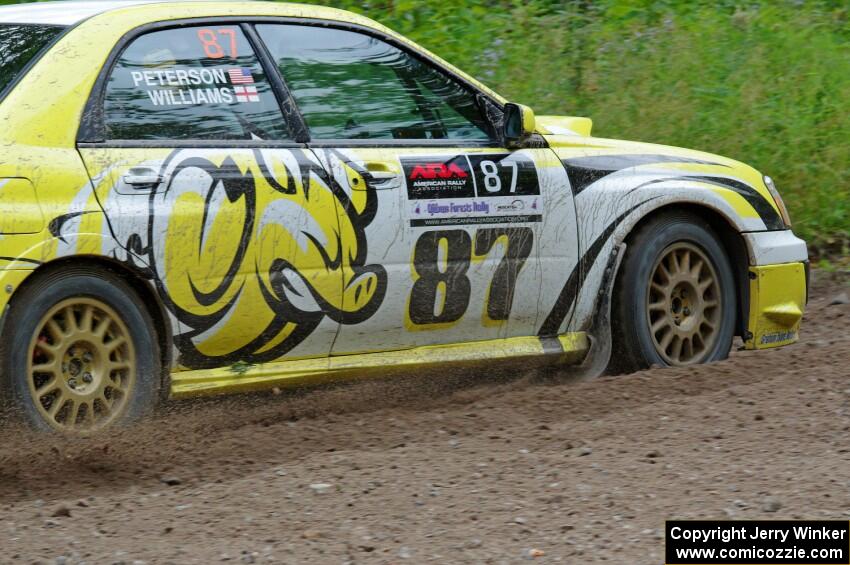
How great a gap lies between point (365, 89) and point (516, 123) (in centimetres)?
68

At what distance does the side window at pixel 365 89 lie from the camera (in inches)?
227

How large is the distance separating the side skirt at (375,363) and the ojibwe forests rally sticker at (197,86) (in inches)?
40.8

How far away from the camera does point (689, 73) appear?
1006 cm

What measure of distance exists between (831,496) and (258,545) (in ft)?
5.88

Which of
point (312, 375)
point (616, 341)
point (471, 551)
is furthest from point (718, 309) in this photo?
point (471, 551)

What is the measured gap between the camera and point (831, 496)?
14.6 feet

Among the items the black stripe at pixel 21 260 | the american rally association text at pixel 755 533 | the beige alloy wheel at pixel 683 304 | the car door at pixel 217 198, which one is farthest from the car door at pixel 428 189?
the american rally association text at pixel 755 533

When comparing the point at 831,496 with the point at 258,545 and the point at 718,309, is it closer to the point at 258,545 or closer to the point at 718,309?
the point at 258,545

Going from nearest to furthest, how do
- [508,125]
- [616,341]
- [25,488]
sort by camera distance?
[25,488], [508,125], [616,341]

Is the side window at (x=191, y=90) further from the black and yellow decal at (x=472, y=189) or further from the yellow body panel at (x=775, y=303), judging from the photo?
the yellow body panel at (x=775, y=303)

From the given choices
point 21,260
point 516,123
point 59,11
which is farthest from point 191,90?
point 516,123

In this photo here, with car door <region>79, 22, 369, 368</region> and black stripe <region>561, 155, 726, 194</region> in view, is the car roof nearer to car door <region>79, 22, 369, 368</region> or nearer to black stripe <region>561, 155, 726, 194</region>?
car door <region>79, 22, 369, 368</region>

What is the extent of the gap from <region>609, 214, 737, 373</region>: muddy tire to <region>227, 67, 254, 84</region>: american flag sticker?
1972 millimetres

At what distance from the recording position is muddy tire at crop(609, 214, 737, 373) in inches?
255
